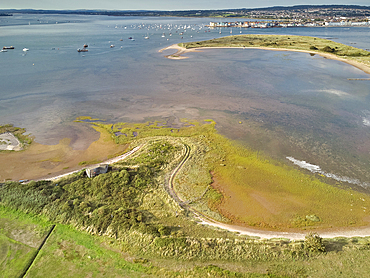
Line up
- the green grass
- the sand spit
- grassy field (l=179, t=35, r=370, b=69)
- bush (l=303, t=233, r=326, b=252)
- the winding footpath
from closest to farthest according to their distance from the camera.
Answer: bush (l=303, t=233, r=326, b=252)
the winding footpath
the sand spit
the green grass
grassy field (l=179, t=35, r=370, b=69)

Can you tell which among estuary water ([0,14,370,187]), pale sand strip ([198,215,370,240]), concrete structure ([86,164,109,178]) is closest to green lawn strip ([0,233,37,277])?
concrete structure ([86,164,109,178])

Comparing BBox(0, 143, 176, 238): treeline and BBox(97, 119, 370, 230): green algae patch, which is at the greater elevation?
BBox(0, 143, 176, 238): treeline

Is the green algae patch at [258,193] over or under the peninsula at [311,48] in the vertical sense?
under

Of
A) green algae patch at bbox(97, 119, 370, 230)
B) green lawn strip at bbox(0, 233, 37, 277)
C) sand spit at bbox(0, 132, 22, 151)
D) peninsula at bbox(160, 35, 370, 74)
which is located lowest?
green algae patch at bbox(97, 119, 370, 230)

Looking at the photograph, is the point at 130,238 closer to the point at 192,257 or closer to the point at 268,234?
the point at 192,257

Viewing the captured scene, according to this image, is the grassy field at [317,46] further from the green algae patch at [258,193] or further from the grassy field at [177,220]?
the grassy field at [177,220]

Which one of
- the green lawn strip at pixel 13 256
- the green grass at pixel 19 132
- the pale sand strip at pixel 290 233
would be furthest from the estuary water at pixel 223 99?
the green lawn strip at pixel 13 256

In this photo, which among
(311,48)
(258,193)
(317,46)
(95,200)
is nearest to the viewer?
(95,200)

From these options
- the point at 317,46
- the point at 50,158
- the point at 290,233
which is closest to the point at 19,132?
the point at 50,158

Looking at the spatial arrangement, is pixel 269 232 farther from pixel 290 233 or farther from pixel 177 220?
pixel 177 220

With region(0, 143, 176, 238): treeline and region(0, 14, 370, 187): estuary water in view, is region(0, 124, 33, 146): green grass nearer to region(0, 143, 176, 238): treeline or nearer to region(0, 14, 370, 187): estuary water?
region(0, 14, 370, 187): estuary water
